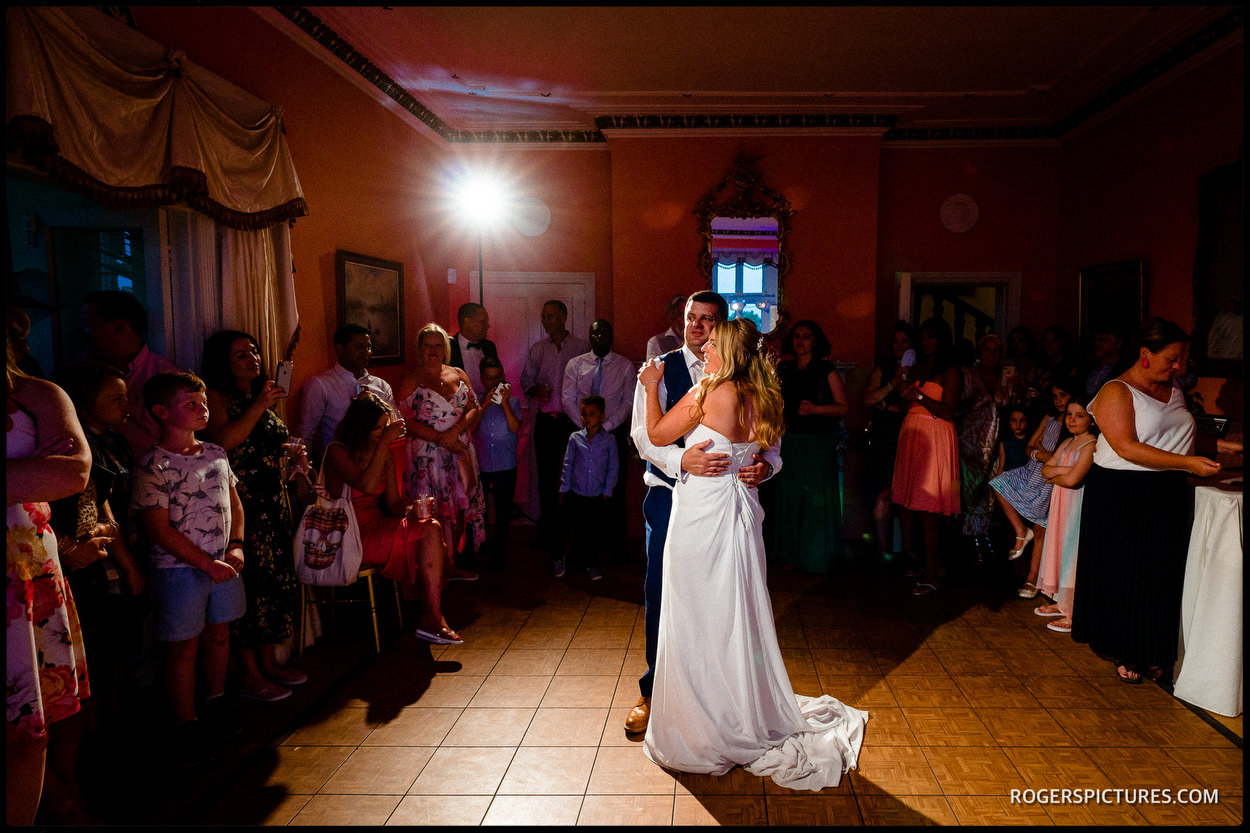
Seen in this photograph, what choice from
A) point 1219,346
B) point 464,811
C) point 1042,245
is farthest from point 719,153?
point 464,811

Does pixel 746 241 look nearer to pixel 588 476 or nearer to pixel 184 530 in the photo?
pixel 588 476

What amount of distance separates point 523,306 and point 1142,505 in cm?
488

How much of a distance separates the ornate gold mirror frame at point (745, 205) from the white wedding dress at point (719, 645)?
371 centimetres

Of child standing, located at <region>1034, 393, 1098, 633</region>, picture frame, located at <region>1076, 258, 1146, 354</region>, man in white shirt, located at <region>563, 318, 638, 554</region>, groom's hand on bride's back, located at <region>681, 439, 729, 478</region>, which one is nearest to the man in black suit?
man in white shirt, located at <region>563, 318, 638, 554</region>

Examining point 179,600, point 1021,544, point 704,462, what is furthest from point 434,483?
point 1021,544

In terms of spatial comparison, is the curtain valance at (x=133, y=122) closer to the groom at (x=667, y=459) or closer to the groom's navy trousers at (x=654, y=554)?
the groom at (x=667, y=459)

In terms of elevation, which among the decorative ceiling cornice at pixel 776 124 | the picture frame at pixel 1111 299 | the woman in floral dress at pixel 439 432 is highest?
the decorative ceiling cornice at pixel 776 124

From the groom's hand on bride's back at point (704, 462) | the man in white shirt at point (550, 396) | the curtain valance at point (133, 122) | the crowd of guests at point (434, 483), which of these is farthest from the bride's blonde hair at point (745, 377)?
the man in white shirt at point (550, 396)

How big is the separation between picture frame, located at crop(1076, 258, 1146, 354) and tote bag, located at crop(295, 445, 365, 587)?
500 cm

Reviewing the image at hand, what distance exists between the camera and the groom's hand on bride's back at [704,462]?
100 inches

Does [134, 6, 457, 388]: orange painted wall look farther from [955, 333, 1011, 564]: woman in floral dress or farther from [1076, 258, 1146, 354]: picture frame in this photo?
[1076, 258, 1146, 354]: picture frame

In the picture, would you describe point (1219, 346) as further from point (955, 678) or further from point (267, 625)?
point (267, 625)

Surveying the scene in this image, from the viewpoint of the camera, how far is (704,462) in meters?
2.54

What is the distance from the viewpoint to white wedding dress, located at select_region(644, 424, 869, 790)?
2.56 meters
